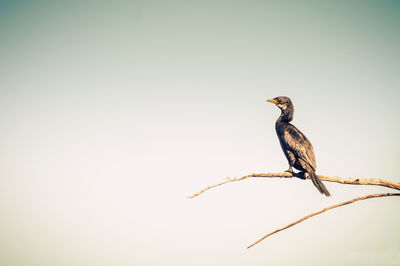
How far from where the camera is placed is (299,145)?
21.2 ft

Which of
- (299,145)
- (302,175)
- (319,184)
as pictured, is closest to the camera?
(319,184)

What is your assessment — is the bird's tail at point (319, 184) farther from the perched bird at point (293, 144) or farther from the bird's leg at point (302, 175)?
the bird's leg at point (302, 175)

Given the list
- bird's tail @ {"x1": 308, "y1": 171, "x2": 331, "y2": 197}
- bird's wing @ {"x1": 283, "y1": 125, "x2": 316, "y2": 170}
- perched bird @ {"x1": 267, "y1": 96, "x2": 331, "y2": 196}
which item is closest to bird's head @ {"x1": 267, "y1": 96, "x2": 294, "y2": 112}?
perched bird @ {"x1": 267, "y1": 96, "x2": 331, "y2": 196}

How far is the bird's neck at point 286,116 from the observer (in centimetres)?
737

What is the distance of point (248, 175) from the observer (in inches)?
137

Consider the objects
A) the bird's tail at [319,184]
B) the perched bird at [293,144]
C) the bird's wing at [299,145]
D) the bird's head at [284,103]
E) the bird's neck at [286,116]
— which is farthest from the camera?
the bird's head at [284,103]

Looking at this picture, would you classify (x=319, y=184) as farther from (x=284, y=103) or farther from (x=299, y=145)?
(x=284, y=103)

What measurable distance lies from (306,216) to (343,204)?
1.47 feet

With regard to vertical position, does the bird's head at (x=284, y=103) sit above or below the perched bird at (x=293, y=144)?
above

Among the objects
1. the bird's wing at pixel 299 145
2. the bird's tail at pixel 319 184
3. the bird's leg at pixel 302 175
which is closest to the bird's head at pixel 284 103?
the bird's wing at pixel 299 145

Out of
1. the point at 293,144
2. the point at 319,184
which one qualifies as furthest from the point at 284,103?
the point at 319,184

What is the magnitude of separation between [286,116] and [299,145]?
3.95 ft

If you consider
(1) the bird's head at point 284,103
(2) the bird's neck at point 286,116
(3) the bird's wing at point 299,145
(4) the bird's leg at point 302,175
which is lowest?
(4) the bird's leg at point 302,175

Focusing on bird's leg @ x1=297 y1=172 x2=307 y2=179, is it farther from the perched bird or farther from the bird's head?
the bird's head
